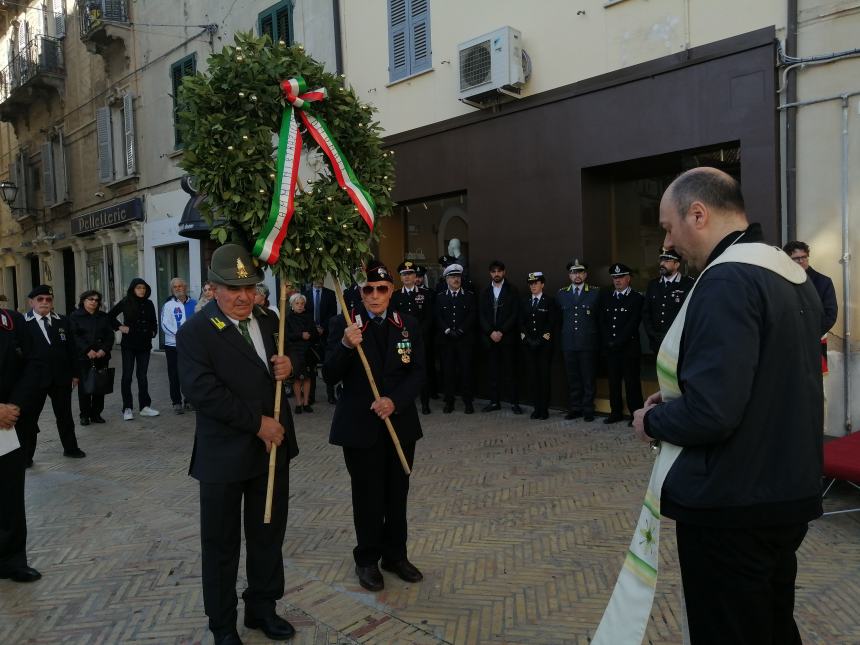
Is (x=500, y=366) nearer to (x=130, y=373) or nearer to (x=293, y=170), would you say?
(x=130, y=373)

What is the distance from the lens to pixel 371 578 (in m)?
4.20

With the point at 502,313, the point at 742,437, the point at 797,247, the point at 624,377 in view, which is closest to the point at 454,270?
the point at 502,313

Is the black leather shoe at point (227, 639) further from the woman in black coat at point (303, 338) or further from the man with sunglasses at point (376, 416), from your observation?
the woman in black coat at point (303, 338)

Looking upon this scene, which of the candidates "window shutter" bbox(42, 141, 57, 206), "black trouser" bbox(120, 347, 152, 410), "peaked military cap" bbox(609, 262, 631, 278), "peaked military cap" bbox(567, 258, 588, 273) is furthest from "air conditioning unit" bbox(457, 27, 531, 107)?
"window shutter" bbox(42, 141, 57, 206)

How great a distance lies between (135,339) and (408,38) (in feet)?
22.1

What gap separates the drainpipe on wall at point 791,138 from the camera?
741 cm

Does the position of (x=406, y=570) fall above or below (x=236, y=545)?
below

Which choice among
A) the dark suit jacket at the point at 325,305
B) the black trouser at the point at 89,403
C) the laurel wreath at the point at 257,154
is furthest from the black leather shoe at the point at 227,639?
the dark suit jacket at the point at 325,305

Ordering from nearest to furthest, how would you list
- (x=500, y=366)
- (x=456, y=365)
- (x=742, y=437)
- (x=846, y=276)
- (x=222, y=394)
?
(x=742, y=437)
(x=222, y=394)
(x=846, y=276)
(x=500, y=366)
(x=456, y=365)

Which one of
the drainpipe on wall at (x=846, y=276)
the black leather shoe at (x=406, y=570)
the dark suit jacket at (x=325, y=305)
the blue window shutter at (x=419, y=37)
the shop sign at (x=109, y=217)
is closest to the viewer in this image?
the black leather shoe at (x=406, y=570)

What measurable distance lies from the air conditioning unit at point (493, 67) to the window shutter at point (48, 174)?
64.1 ft

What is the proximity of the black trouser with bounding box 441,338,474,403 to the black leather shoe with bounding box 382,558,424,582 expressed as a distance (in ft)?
19.1

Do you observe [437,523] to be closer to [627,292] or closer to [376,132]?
[376,132]

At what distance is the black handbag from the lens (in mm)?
9516
